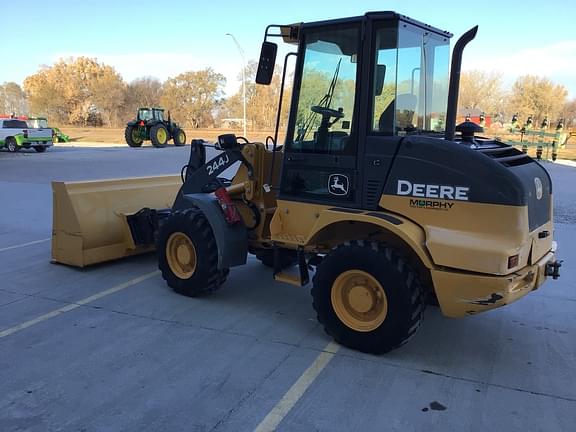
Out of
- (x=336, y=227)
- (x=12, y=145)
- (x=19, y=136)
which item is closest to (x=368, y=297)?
(x=336, y=227)

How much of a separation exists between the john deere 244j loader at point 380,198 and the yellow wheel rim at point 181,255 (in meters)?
0.05

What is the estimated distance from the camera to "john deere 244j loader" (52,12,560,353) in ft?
11.9

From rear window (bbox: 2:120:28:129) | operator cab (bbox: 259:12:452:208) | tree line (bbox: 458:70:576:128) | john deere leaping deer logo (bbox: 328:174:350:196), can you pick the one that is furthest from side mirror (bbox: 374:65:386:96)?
tree line (bbox: 458:70:576:128)

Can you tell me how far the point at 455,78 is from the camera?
375cm

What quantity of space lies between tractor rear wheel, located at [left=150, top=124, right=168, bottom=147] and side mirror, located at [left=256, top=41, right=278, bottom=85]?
27.3m

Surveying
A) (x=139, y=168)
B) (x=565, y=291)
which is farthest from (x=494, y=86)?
(x=565, y=291)

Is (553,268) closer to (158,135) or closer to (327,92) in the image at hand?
(327,92)

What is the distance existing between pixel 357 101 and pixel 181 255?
8.02 feet

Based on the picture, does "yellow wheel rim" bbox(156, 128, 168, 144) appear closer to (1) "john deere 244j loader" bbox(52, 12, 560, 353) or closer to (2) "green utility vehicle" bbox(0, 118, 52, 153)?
(2) "green utility vehicle" bbox(0, 118, 52, 153)

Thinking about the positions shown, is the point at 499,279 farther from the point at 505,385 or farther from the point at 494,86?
the point at 494,86

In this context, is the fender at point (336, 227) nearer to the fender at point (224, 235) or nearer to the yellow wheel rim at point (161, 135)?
the fender at point (224, 235)

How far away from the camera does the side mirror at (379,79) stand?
4035 mm

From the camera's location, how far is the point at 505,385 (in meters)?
3.62

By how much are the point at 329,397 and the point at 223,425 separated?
2.40 ft
